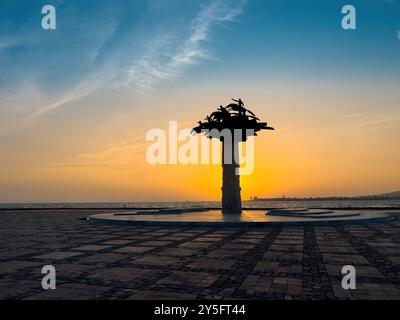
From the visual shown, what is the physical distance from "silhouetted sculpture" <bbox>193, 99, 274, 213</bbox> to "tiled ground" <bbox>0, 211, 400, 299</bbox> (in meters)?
12.9

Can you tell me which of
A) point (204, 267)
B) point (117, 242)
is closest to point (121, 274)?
point (204, 267)

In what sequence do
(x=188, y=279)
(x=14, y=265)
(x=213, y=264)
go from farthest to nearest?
(x=14, y=265)
(x=213, y=264)
(x=188, y=279)

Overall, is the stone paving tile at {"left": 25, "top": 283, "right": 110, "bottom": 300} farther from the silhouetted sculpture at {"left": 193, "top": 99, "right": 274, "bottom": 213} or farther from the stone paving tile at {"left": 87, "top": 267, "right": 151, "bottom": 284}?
the silhouetted sculpture at {"left": 193, "top": 99, "right": 274, "bottom": 213}

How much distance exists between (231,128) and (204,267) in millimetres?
19243

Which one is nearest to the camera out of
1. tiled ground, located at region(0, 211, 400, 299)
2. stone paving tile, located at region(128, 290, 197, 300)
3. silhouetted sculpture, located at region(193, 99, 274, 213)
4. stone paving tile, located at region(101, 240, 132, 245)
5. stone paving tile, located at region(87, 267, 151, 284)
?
stone paving tile, located at region(128, 290, 197, 300)

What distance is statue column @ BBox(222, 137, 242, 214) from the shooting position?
1107 inches

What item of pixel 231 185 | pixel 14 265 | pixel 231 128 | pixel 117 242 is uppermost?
pixel 231 128

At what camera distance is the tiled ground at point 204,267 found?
711 cm

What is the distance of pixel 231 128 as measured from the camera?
27.9 metres

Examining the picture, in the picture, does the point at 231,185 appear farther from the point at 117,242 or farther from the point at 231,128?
the point at 117,242
